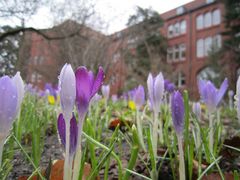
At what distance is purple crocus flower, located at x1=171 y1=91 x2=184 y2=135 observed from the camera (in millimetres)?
725

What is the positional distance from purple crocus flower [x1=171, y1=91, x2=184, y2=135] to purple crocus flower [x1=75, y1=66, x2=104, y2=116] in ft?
0.78

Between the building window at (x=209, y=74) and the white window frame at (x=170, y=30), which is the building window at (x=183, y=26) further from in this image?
the building window at (x=209, y=74)

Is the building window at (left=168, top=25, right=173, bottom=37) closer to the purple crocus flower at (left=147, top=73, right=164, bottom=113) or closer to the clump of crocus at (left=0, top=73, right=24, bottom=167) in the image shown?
the purple crocus flower at (left=147, top=73, right=164, bottom=113)

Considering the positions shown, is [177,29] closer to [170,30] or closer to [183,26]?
[183,26]

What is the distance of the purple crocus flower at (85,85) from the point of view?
0.54 meters

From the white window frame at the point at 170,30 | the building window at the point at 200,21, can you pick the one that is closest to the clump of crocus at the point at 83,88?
the building window at the point at 200,21

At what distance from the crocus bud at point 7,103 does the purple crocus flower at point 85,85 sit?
12 cm

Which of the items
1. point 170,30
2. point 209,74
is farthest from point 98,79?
point 170,30

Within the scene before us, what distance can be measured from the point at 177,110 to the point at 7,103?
0.41 meters

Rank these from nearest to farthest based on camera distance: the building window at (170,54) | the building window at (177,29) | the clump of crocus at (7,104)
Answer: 1. the clump of crocus at (7,104)
2. the building window at (170,54)
3. the building window at (177,29)

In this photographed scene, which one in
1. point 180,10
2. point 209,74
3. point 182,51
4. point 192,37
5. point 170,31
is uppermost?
point 180,10

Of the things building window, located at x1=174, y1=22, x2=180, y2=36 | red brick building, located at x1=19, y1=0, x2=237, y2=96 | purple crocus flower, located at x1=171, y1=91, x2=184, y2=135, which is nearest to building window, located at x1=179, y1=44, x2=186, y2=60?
red brick building, located at x1=19, y1=0, x2=237, y2=96

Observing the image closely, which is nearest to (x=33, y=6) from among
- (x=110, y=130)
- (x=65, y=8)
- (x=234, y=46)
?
(x=65, y=8)

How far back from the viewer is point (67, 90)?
1.74 feet
